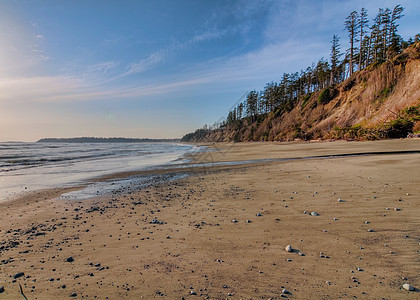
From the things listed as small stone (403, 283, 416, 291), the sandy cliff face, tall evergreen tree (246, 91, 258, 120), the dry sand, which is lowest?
the dry sand

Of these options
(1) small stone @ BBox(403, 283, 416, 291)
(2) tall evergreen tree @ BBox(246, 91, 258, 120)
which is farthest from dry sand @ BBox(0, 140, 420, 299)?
(2) tall evergreen tree @ BBox(246, 91, 258, 120)

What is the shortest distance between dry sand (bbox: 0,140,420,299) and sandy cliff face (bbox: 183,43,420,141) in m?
26.5

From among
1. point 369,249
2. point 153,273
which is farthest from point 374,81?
point 153,273

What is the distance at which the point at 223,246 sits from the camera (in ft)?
12.8

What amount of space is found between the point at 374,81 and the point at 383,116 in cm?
1122

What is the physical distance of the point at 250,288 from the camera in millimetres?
2777

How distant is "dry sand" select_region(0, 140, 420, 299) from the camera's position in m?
2.82

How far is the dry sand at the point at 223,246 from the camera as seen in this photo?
9.25 ft

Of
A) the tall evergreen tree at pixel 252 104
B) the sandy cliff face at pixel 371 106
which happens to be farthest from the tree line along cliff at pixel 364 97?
the tall evergreen tree at pixel 252 104

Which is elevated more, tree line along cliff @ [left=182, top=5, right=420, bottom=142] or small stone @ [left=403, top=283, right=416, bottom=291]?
tree line along cliff @ [left=182, top=5, right=420, bottom=142]

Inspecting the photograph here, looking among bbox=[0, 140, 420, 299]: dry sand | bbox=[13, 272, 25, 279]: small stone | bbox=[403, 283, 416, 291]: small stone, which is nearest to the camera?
bbox=[403, 283, 416, 291]: small stone

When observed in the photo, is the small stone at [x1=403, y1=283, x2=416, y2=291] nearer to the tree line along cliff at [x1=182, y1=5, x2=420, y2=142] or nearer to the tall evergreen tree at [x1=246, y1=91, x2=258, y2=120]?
the tree line along cliff at [x1=182, y1=5, x2=420, y2=142]

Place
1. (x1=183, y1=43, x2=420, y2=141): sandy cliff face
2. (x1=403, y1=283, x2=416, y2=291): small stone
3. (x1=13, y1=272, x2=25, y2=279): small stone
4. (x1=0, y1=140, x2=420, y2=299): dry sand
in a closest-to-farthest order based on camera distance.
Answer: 1. (x1=403, y1=283, x2=416, y2=291): small stone
2. (x1=0, y1=140, x2=420, y2=299): dry sand
3. (x1=13, y1=272, x2=25, y2=279): small stone
4. (x1=183, y1=43, x2=420, y2=141): sandy cliff face

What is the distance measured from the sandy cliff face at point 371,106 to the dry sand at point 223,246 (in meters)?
26.5
